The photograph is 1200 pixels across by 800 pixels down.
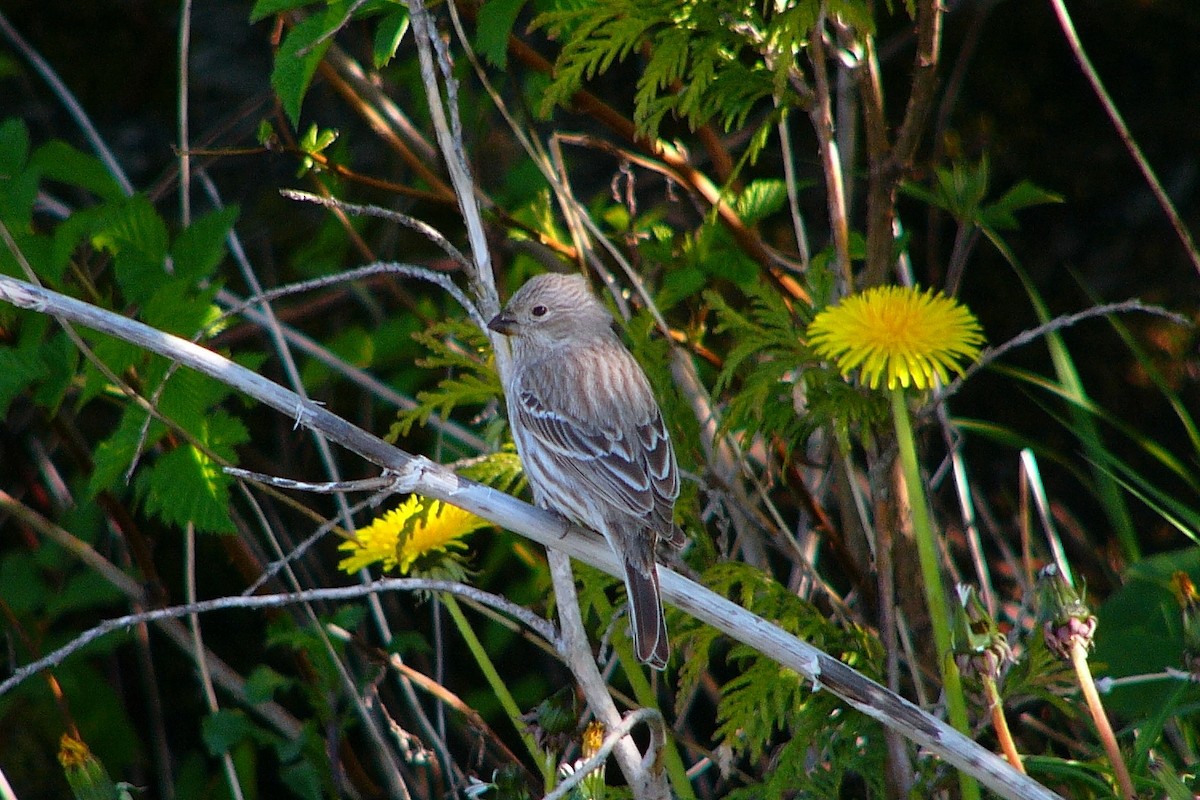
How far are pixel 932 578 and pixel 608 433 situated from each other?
1.16m

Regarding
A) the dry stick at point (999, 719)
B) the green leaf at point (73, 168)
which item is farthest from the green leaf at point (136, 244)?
the dry stick at point (999, 719)

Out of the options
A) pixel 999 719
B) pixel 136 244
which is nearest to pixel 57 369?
pixel 136 244

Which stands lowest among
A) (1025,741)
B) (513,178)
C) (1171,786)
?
(1025,741)

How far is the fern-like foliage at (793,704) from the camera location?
277 centimetres

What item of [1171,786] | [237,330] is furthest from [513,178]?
[1171,786]

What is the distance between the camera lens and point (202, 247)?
3.24 metres

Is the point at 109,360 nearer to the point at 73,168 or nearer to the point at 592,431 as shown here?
the point at 73,168

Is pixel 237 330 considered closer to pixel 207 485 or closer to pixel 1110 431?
pixel 207 485

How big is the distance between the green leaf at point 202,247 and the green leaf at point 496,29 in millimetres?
904

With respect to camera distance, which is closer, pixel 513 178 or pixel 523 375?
pixel 523 375

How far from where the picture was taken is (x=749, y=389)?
276cm

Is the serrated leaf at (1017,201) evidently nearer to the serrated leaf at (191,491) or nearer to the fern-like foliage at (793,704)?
the fern-like foliage at (793,704)

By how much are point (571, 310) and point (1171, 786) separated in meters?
2.01

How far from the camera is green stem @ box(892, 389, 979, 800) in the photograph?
2457mm
